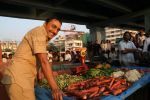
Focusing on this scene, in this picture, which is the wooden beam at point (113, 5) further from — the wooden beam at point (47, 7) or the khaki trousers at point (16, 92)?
the khaki trousers at point (16, 92)

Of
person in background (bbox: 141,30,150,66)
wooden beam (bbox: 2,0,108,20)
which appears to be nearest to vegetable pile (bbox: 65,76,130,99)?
person in background (bbox: 141,30,150,66)

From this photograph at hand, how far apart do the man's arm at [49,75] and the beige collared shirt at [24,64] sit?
0.19 metres

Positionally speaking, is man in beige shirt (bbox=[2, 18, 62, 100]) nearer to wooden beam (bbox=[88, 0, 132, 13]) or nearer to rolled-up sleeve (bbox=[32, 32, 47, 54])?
rolled-up sleeve (bbox=[32, 32, 47, 54])

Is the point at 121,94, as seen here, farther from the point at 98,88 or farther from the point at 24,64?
the point at 24,64

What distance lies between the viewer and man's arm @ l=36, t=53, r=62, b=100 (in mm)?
3240

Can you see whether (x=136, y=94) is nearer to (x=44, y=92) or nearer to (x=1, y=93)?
(x=44, y=92)

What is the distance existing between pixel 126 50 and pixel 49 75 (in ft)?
18.9

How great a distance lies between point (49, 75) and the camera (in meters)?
3.28

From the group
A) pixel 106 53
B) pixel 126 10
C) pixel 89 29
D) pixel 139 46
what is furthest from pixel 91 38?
pixel 139 46

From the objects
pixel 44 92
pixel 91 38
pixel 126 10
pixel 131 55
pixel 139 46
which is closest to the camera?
pixel 44 92

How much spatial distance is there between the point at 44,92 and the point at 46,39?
1.20 m

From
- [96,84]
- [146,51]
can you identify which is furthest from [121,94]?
[146,51]

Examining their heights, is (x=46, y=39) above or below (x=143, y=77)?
above

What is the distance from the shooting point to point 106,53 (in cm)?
1772
